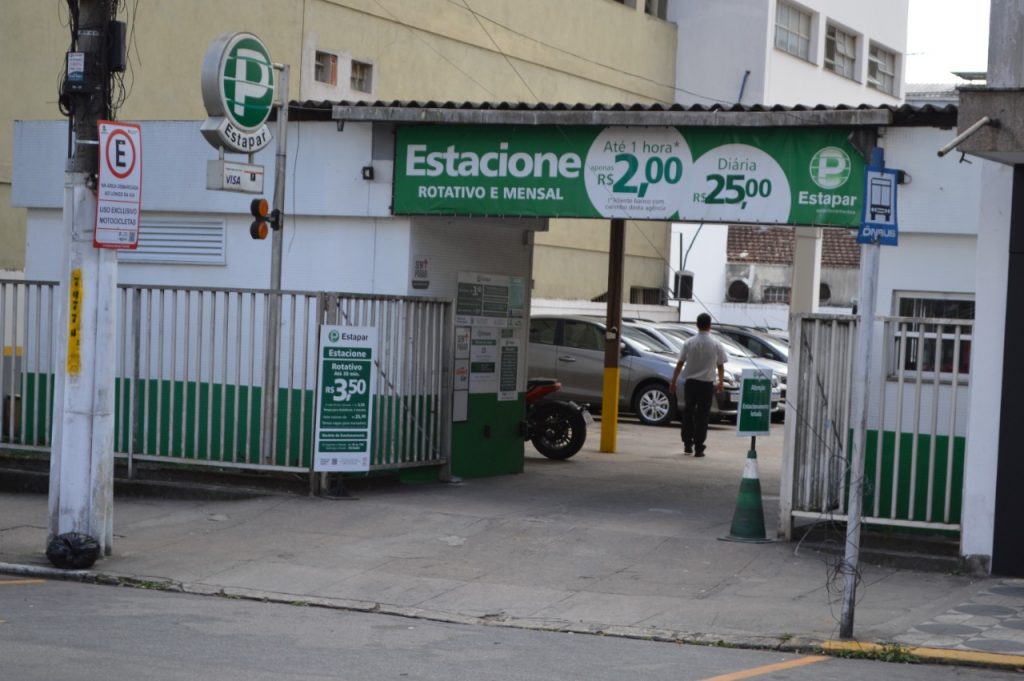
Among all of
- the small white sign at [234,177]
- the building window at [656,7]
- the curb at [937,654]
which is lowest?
the curb at [937,654]

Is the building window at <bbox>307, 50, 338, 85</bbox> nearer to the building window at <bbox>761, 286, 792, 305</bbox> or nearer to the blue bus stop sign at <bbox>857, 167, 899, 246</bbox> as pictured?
the building window at <bbox>761, 286, 792, 305</bbox>

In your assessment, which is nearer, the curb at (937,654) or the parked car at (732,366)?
the curb at (937,654)

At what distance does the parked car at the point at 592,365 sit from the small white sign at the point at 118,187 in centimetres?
1343

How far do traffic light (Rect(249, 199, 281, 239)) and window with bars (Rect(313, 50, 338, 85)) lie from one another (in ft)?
50.0

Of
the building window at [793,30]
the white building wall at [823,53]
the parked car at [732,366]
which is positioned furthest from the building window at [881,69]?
the parked car at [732,366]

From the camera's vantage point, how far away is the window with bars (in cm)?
2933

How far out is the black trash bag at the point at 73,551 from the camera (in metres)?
11.0

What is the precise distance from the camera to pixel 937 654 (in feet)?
29.5

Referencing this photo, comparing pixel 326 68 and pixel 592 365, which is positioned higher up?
pixel 326 68

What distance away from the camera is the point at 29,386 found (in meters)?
15.4

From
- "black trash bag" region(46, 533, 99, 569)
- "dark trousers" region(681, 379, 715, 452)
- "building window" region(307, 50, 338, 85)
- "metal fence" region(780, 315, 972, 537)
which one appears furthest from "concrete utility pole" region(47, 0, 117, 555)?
"building window" region(307, 50, 338, 85)

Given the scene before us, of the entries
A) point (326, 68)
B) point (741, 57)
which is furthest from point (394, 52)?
point (741, 57)

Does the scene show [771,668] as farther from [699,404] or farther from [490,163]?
[699,404]

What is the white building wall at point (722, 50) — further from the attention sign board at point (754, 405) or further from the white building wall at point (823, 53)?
the attention sign board at point (754, 405)
